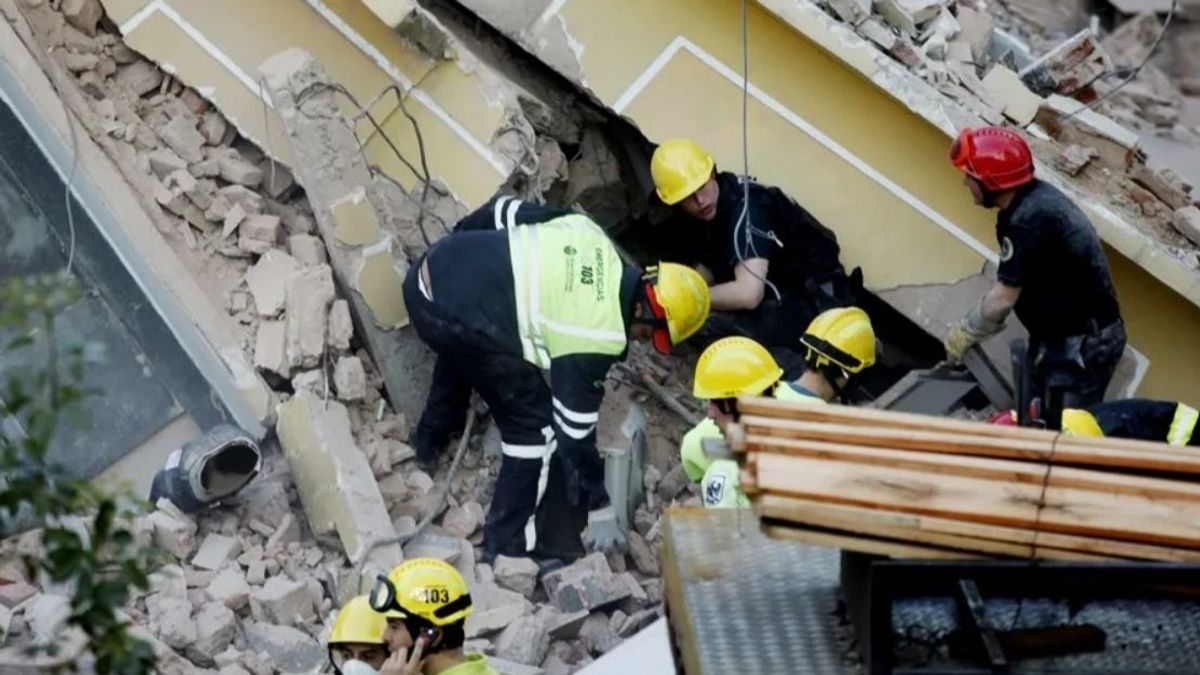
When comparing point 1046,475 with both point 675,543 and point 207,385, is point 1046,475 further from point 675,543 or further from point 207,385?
point 207,385

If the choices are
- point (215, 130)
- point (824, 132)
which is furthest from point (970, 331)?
point (215, 130)

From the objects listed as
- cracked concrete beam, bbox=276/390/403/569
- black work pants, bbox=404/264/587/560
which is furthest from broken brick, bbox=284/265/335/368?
black work pants, bbox=404/264/587/560

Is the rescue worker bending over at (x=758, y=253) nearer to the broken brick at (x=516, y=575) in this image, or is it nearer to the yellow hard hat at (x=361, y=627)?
the broken brick at (x=516, y=575)

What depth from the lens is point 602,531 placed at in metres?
7.37

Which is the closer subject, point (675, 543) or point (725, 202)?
point (675, 543)

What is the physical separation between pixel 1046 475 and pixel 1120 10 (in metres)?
11.8

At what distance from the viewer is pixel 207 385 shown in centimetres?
738

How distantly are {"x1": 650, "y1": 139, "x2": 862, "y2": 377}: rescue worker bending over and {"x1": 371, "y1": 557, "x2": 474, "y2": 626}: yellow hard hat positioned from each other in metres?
2.60

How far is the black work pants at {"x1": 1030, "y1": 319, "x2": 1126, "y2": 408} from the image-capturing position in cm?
711

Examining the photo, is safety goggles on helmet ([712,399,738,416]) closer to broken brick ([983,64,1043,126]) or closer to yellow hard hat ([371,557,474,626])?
yellow hard hat ([371,557,474,626])

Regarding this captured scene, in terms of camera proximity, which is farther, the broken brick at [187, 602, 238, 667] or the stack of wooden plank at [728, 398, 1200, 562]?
the broken brick at [187, 602, 238, 667]

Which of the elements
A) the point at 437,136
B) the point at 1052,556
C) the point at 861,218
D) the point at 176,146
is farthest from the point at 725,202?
the point at 1052,556

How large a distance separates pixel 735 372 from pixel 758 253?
1.74 meters

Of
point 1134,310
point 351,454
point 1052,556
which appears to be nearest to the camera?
point 1052,556
